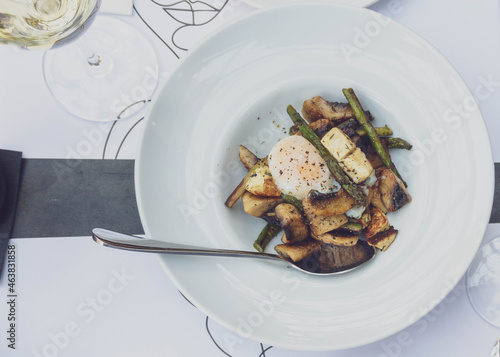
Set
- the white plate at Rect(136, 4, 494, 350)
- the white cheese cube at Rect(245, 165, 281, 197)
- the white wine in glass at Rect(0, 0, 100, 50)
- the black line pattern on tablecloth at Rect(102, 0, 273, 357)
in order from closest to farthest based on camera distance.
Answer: the white wine in glass at Rect(0, 0, 100, 50) < the white plate at Rect(136, 4, 494, 350) < the white cheese cube at Rect(245, 165, 281, 197) < the black line pattern on tablecloth at Rect(102, 0, 273, 357)

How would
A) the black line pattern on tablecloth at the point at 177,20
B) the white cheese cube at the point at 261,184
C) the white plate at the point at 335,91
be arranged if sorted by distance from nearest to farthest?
the white plate at the point at 335,91, the white cheese cube at the point at 261,184, the black line pattern on tablecloth at the point at 177,20

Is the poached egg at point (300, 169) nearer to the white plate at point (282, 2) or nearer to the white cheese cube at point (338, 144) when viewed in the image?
the white cheese cube at point (338, 144)

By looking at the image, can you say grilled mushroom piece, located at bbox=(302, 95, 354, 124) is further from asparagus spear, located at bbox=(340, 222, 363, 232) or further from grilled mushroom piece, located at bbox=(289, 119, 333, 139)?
asparagus spear, located at bbox=(340, 222, 363, 232)

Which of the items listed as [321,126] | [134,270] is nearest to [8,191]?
[134,270]

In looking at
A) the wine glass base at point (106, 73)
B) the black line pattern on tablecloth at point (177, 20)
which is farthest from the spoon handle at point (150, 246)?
the wine glass base at point (106, 73)

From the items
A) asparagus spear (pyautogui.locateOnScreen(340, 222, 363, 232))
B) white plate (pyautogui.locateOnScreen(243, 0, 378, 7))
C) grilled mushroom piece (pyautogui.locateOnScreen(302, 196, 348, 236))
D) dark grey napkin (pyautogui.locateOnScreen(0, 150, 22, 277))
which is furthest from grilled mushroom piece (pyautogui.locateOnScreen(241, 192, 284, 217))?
dark grey napkin (pyautogui.locateOnScreen(0, 150, 22, 277))

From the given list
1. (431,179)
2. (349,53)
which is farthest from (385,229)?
(349,53)

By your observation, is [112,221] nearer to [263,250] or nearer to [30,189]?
[30,189]
